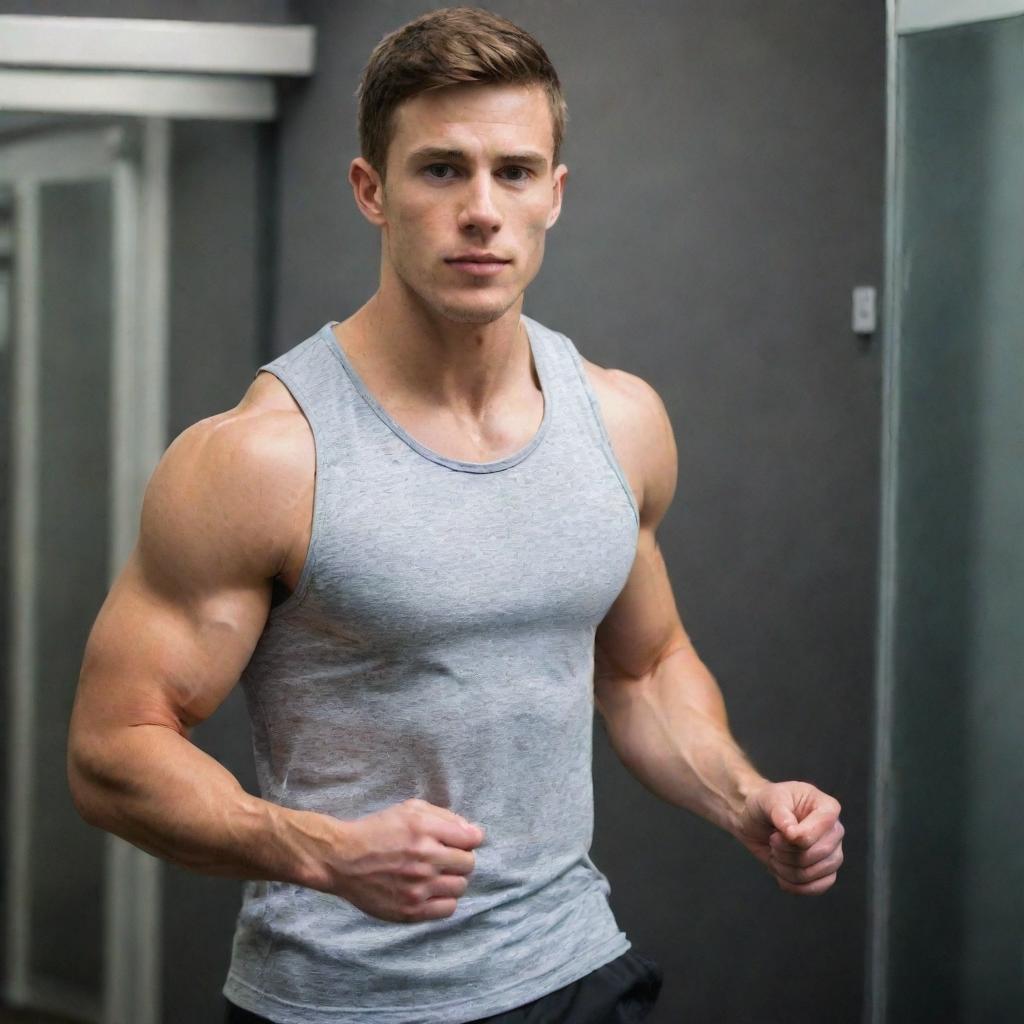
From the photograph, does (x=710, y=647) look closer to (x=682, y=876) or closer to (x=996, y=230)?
(x=682, y=876)

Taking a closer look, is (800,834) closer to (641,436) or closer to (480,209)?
(641,436)

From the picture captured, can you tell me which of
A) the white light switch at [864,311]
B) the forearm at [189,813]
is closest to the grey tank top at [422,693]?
the forearm at [189,813]

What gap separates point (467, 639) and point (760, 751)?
1.18 meters

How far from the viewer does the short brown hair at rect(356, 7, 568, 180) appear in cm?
125

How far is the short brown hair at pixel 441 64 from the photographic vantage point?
125 centimetres

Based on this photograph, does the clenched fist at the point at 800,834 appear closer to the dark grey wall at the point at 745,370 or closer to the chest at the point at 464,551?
the chest at the point at 464,551

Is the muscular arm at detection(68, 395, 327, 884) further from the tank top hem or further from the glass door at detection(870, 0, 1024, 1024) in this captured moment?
the glass door at detection(870, 0, 1024, 1024)

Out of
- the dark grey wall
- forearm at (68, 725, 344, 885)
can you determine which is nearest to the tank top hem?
forearm at (68, 725, 344, 885)

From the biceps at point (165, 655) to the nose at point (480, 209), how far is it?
33 centimetres

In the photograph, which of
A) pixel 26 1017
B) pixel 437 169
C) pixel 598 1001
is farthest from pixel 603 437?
pixel 26 1017

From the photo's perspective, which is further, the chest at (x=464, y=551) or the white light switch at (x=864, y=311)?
the white light switch at (x=864, y=311)

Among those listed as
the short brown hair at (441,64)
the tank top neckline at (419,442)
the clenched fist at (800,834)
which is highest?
the short brown hair at (441,64)

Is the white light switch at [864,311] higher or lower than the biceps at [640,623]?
higher

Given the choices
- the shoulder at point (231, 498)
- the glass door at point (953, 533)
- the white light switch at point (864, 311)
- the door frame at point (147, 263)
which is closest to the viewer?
the shoulder at point (231, 498)
